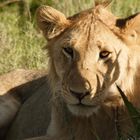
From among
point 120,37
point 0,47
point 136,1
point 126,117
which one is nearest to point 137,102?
point 126,117

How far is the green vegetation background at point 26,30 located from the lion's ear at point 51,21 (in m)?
2.03

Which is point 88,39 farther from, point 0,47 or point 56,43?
point 0,47

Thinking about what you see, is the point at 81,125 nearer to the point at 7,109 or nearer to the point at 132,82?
the point at 132,82

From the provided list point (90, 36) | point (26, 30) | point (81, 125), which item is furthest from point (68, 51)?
point (26, 30)

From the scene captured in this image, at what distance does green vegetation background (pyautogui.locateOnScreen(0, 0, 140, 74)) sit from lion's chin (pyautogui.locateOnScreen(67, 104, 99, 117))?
98.0 inches

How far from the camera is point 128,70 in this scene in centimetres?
534

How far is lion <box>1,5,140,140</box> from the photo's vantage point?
16.7 ft

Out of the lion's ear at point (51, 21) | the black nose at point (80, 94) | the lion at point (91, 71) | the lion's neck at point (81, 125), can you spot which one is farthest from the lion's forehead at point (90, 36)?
the lion's neck at point (81, 125)

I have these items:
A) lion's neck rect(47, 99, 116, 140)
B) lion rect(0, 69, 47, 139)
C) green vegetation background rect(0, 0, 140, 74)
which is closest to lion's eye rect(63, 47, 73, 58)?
lion's neck rect(47, 99, 116, 140)

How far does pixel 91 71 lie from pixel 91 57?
91 mm

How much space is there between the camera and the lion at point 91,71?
5.10 metres

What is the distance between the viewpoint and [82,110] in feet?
16.9

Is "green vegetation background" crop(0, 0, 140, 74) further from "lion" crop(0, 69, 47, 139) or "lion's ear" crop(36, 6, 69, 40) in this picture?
"lion's ear" crop(36, 6, 69, 40)

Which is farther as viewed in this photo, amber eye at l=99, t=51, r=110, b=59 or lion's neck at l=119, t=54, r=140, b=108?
lion's neck at l=119, t=54, r=140, b=108
